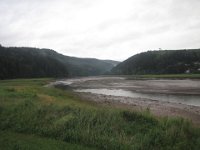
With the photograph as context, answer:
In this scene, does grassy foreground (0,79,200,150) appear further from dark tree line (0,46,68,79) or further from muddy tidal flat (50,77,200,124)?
dark tree line (0,46,68,79)

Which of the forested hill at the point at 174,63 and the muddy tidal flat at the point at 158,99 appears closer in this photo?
the muddy tidal flat at the point at 158,99

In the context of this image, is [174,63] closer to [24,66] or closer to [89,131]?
[24,66]

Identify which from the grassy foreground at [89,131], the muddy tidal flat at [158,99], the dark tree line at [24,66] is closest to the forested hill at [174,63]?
the dark tree line at [24,66]

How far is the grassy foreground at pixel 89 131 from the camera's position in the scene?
1206 centimetres

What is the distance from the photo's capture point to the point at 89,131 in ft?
44.9

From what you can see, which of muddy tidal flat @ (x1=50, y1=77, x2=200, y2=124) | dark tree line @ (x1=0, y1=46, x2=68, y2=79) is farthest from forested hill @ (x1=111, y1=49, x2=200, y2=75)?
muddy tidal flat @ (x1=50, y1=77, x2=200, y2=124)

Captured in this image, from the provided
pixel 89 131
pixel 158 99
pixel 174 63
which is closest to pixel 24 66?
pixel 174 63

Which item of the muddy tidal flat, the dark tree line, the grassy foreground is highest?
the dark tree line

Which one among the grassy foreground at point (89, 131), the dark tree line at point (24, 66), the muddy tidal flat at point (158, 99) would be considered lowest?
the muddy tidal flat at point (158, 99)

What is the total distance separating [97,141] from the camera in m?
12.6

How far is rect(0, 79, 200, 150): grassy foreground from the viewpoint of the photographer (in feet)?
39.6

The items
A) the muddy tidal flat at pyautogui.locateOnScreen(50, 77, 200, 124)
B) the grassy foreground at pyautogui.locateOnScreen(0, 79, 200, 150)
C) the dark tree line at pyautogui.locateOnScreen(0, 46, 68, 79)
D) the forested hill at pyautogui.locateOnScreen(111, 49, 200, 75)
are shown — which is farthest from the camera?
the forested hill at pyautogui.locateOnScreen(111, 49, 200, 75)

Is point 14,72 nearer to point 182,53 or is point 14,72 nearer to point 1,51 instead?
point 1,51

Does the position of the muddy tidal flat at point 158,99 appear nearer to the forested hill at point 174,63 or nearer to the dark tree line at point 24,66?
the dark tree line at point 24,66
